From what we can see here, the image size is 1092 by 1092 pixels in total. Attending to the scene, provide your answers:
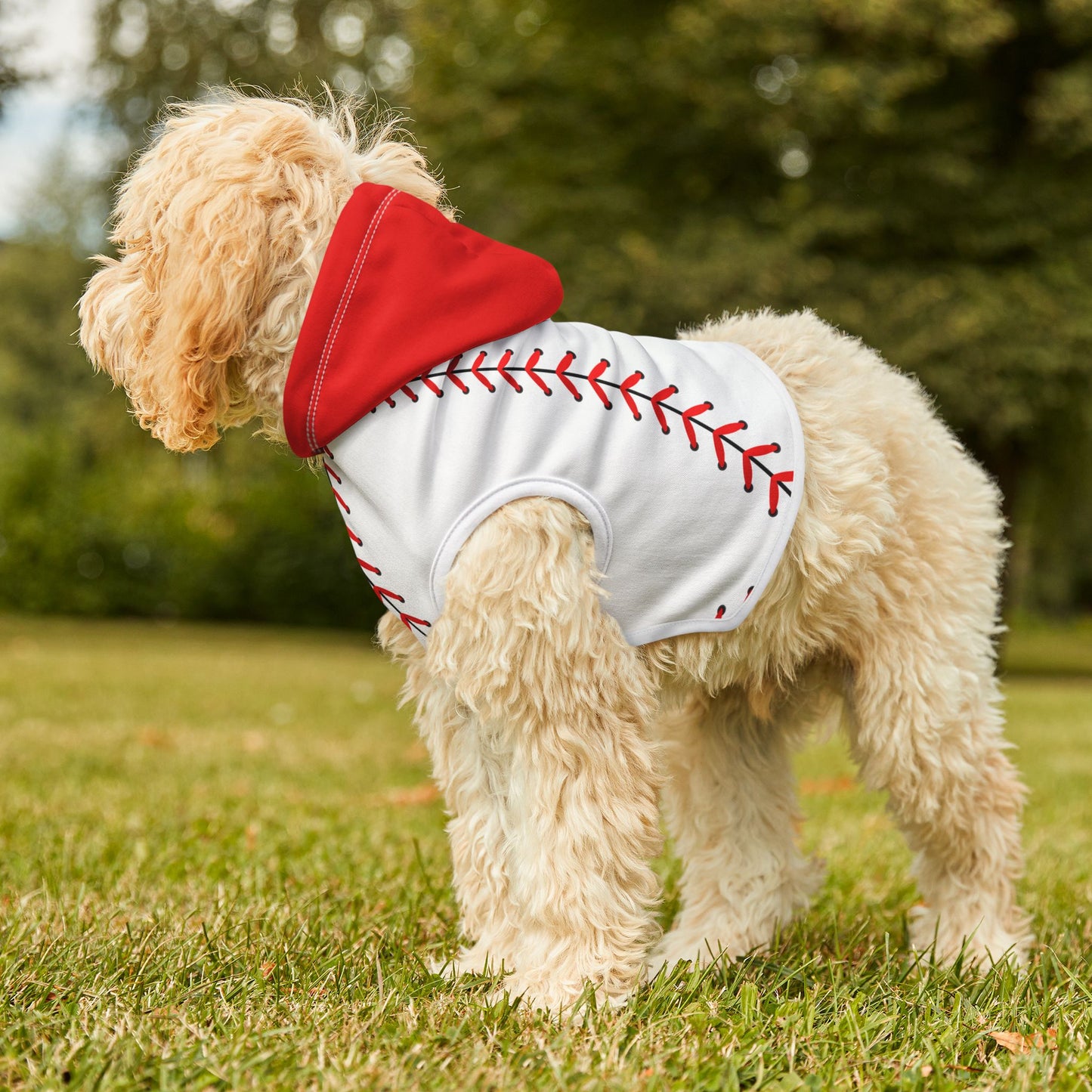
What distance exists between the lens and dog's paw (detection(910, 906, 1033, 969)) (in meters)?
3.09

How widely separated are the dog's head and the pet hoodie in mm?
130

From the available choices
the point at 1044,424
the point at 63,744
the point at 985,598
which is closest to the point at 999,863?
the point at 985,598

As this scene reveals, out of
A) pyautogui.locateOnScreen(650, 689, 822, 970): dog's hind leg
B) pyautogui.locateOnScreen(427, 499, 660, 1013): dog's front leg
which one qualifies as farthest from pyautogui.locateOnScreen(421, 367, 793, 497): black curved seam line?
pyautogui.locateOnScreen(650, 689, 822, 970): dog's hind leg

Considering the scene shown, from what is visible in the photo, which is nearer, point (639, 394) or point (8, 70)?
point (639, 394)

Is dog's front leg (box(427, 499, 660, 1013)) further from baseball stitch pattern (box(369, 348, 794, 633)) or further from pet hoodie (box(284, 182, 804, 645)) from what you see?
baseball stitch pattern (box(369, 348, 794, 633))

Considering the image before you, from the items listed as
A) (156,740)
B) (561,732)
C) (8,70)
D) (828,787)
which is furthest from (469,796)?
(8,70)

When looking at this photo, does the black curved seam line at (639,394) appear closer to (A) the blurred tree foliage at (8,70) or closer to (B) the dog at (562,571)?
(B) the dog at (562,571)

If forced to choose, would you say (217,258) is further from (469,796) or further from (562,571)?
(469,796)

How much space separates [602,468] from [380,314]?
0.58 m

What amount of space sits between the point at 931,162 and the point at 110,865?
43.4 feet

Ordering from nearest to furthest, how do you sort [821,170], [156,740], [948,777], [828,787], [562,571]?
1. [562,571]
2. [948,777]
3. [828,787]
4. [156,740]
5. [821,170]

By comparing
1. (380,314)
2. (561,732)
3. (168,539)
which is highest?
(380,314)

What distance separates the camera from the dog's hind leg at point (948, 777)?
289 cm

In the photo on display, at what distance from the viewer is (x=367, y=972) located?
2691 millimetres
